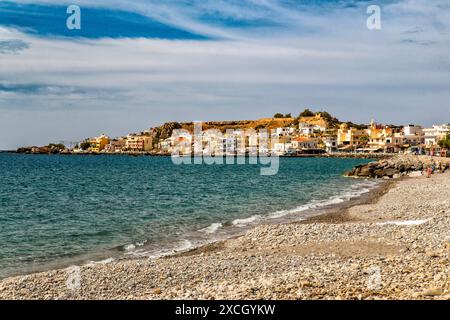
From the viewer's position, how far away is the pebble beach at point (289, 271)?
387 inches

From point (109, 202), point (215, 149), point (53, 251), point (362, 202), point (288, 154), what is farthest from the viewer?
point (215, 149)

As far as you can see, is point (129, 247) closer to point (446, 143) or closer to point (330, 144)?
point (446, 143)

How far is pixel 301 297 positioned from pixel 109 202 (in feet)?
98.3

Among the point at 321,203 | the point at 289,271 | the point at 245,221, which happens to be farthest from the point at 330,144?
the point at 289,271

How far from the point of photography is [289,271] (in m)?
12.4

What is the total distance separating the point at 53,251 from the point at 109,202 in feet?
60.7

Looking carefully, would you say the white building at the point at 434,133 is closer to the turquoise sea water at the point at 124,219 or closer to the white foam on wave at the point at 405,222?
the turquoise sea water at the point at 124,219

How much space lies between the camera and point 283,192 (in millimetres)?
43688

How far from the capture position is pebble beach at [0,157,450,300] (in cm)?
984
